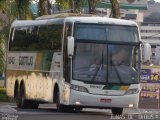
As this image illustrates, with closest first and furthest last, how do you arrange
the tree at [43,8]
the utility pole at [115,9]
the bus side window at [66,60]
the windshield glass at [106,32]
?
1. the bus side window at [66,60]
2. the windshield glass at [106,32]
3. the utility pole at [115,9]
4. the tree at [43,8]

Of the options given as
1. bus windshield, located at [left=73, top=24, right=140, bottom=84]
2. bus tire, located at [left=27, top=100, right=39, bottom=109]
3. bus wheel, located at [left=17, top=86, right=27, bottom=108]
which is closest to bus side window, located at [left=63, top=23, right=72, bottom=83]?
bus windshield, located at [left=73, top=24, right=140, bottom=84]

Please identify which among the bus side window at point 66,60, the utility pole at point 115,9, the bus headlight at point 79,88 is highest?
the utility pole at point 115,9

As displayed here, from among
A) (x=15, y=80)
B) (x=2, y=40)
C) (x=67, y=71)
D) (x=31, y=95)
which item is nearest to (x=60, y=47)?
(x=67, y=71)

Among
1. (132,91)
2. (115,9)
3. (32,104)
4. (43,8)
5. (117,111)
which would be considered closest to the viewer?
(132,91)

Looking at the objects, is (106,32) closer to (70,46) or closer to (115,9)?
(70,46)

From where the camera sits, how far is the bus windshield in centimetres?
2250

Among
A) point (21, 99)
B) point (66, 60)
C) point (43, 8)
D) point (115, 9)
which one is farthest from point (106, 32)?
point (43, 8)

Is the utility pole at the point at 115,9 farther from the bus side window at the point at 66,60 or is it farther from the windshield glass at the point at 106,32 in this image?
the bus side window at the point at 66,60

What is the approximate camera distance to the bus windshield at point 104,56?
2250 centimetres

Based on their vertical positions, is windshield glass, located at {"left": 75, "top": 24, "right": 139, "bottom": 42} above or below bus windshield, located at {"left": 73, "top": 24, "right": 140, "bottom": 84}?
above

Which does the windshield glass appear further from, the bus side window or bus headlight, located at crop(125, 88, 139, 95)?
bus headlight, located at crop(125, 88, 139, 95)

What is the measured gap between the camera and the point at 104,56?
74.3 feet

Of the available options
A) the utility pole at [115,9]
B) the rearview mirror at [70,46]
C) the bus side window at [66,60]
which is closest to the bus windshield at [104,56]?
the bus side window at [66,60]

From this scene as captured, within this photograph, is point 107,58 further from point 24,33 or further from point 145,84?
point 145,84
